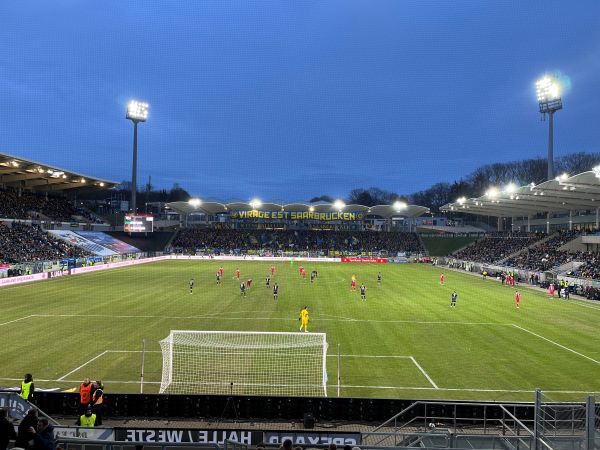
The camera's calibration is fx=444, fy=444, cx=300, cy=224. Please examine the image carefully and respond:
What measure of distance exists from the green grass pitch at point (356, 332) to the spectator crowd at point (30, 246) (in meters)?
11.3

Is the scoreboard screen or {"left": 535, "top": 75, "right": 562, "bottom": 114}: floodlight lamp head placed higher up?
{"left": 535, "top": 75, "right": 562, "bottom": 114}: floodlight lamp head

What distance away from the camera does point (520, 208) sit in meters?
73.0

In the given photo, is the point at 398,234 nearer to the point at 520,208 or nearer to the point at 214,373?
the point at 520,208

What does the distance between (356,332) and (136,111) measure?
8047cm

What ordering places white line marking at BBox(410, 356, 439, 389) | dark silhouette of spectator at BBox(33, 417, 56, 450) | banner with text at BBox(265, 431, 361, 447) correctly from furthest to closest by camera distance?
1. white line marking at BBox(410, 356, 439, 389)
2. banner with text at BBox(265, 431, 361, 447)
3. dark silhouette of spectator at BBox(33, 417, 56, 450)

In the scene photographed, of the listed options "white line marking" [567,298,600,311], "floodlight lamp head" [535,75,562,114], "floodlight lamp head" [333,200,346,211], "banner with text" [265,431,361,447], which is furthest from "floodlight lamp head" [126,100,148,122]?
"banner with text" [265,431,361,447]

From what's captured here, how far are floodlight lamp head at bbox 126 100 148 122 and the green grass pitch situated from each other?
54.2 m

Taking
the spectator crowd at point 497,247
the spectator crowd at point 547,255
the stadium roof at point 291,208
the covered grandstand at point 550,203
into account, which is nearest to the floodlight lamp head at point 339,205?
the stadium roof at point 291,208

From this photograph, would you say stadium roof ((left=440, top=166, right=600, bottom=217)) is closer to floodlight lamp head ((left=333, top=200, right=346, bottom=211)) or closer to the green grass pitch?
the green grass pitch

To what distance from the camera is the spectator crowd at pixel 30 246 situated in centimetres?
5150

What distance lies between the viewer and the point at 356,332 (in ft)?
78.2

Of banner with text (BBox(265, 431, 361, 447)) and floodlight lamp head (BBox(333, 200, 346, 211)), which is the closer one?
banner with text (BBox(265, 431, 361, 447))

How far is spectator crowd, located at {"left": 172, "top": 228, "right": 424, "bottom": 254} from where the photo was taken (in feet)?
313

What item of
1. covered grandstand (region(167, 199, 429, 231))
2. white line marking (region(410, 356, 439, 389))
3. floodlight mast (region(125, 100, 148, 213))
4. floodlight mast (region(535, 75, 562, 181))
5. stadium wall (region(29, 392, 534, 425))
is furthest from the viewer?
covered grandstand (region(167, 199, 429, 231))
